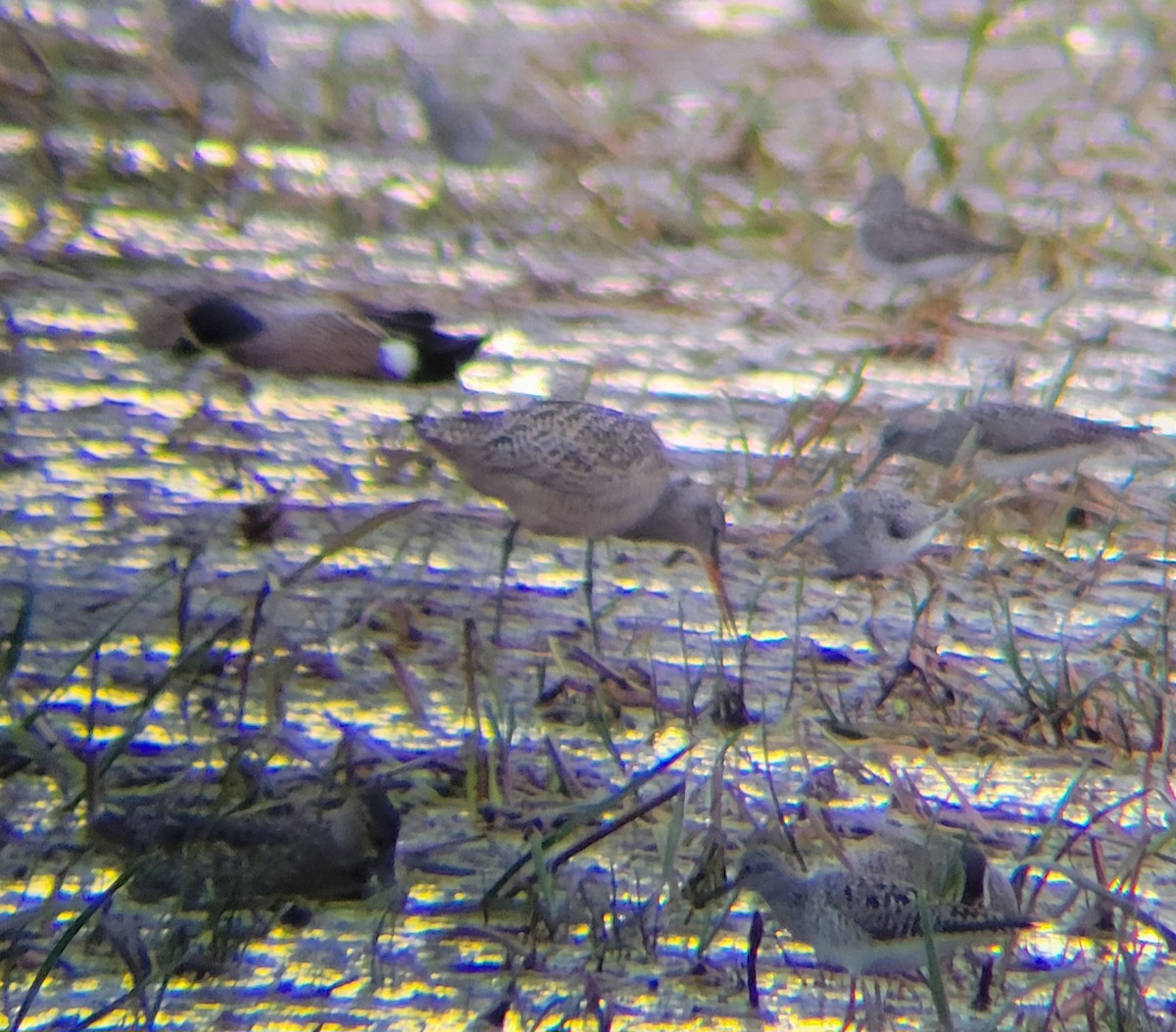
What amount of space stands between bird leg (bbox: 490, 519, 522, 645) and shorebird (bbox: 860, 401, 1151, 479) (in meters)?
1.00

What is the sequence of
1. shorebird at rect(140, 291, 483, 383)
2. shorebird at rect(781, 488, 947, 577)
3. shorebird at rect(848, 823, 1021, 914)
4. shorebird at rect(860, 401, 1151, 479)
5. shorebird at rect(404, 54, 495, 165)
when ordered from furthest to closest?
shorebird at rect(404, 54, 495, 165), shorebird at rect(140, 291, 483, 383), shorebird at rect(860, 401, 1151, 479), shorebird at rect(781, 488, 947, 577), shorebird at rect(848, 823, 1021, 914)

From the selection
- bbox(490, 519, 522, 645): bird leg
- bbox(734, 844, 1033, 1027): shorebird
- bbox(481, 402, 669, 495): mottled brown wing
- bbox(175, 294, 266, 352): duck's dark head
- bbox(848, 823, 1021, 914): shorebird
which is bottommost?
bbox(175, 294, 266, 352): duck's dark head

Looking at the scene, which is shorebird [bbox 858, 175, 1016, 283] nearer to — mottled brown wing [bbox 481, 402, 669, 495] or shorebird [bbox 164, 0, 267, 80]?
mottled brown wing [bbox 481, 402, 669, 495]

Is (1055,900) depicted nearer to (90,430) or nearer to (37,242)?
(90,430)

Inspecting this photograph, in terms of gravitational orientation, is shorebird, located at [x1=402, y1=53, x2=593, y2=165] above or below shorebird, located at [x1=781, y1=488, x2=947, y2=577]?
below

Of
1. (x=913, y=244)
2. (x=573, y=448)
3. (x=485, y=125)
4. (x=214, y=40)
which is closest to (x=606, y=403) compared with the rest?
(x=573, y=448)

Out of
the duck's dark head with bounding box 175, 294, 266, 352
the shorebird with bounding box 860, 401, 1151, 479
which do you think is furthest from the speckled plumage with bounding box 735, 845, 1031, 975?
the duck's dark head with bounding box 175, 294, 266, 352

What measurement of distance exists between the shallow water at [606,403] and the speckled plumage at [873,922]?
85mm

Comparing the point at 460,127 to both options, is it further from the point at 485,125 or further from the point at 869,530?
the point at 869,530

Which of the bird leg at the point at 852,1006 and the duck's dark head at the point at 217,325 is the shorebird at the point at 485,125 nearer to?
the duck's dark head at the point at 217,325

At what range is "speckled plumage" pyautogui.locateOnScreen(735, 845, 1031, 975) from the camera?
2018 millimetres

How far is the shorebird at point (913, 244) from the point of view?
5.05m

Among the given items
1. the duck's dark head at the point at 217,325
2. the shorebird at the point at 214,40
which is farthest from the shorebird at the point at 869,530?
the shorebird at the point at 214,40

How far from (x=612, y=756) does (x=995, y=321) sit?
3.16m
